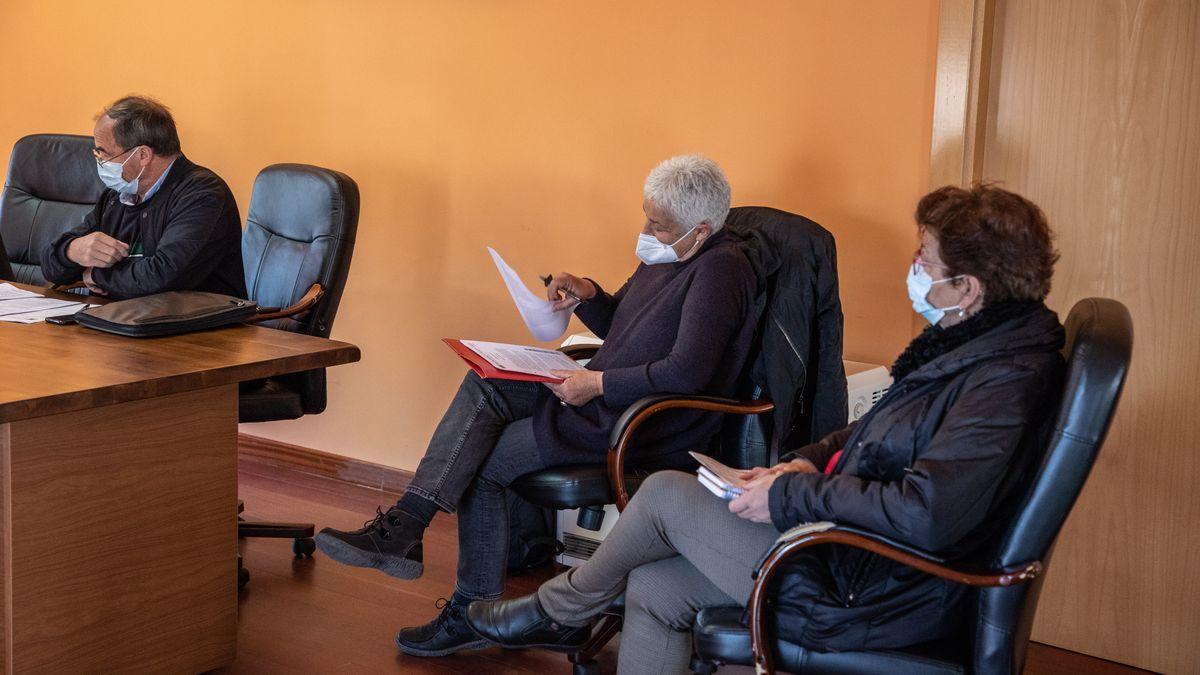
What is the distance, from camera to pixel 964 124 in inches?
105

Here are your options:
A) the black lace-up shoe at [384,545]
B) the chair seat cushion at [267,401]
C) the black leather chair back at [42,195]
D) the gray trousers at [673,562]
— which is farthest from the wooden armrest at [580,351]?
the black leather chair back at [42,195]

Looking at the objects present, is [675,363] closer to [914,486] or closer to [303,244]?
[914,486]

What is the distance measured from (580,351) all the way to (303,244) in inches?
33.1

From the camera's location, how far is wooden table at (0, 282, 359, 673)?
6.56ft

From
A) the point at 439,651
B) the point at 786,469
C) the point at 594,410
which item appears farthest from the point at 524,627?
the point at 786,469

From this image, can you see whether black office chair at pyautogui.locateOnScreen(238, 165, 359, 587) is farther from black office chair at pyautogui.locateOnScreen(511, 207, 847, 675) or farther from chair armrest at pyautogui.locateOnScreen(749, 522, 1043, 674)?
chair armrest at pyautogui.locateOnScreen(749, 522, 1043, 674)

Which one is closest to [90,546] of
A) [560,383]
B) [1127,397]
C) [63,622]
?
[63,622]

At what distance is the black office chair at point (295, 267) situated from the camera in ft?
9.55

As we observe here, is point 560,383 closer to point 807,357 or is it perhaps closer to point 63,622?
point 807,357

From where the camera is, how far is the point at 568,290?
111 inches

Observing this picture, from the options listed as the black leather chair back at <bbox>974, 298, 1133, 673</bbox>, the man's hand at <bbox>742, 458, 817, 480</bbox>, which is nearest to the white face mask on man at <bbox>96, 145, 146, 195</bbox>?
the man's hand at <bbox>742, 458, 817, 480</bbox>

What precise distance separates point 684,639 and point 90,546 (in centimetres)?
114

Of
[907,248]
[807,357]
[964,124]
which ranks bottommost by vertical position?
[807,357]

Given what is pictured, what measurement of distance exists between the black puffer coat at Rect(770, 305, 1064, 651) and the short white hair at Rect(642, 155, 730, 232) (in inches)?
32.1
